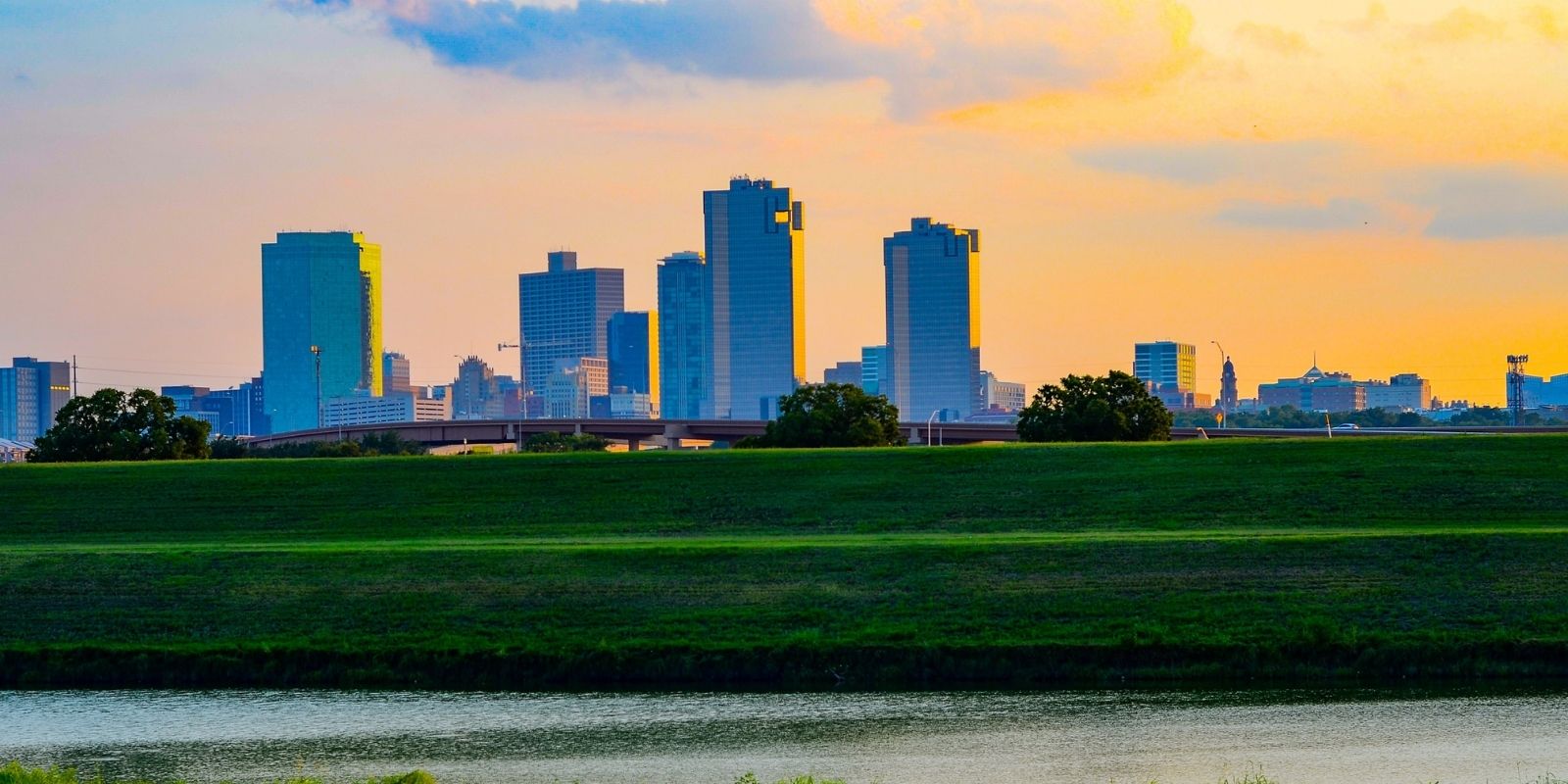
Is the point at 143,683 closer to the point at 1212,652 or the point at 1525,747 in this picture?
the point at 1212,652

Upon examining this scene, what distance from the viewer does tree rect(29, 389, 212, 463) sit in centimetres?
8444

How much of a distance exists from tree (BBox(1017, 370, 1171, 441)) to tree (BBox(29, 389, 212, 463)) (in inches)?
1469

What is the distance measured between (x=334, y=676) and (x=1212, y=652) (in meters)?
18.6

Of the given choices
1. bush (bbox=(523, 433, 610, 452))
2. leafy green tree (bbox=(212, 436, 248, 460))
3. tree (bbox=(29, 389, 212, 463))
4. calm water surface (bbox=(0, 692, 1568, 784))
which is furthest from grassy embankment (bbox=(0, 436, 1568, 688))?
bush (bbox=(523, 433, 610, 452))

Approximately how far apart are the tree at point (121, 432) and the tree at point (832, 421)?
25.5 meters

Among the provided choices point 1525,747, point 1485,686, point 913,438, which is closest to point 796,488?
point 1485,686

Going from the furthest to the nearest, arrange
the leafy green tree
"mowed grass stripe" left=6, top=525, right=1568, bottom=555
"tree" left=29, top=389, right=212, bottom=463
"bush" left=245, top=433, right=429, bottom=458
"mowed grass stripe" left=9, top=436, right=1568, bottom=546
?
"bush" left=245, top=433, right=429, bottom=458, the leafy green tree, "tree" left=29, top=389, right=212, bottom=463, "mowed grass stripe" left=9, top=436, right=1568, bottom=546, "mowed grass stripe" left=6, top=525, right=1568, bottom=555

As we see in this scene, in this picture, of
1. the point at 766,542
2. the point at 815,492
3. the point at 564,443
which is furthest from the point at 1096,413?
the point at 564,443

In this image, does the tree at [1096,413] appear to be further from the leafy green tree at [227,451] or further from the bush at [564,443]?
the bush at [564,443]

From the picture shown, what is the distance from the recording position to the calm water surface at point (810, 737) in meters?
29.0

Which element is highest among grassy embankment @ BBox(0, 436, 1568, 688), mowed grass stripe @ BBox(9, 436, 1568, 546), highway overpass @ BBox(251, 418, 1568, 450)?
highway overpass @ BBox(251, 418, 1568, 450)

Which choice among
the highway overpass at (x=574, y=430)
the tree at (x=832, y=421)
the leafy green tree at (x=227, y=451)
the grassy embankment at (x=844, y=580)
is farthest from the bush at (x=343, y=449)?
the grassy embankment at (x=844, y=580)

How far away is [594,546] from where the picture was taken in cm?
4934

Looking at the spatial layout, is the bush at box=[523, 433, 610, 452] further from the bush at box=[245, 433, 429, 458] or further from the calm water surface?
the calm water surface
